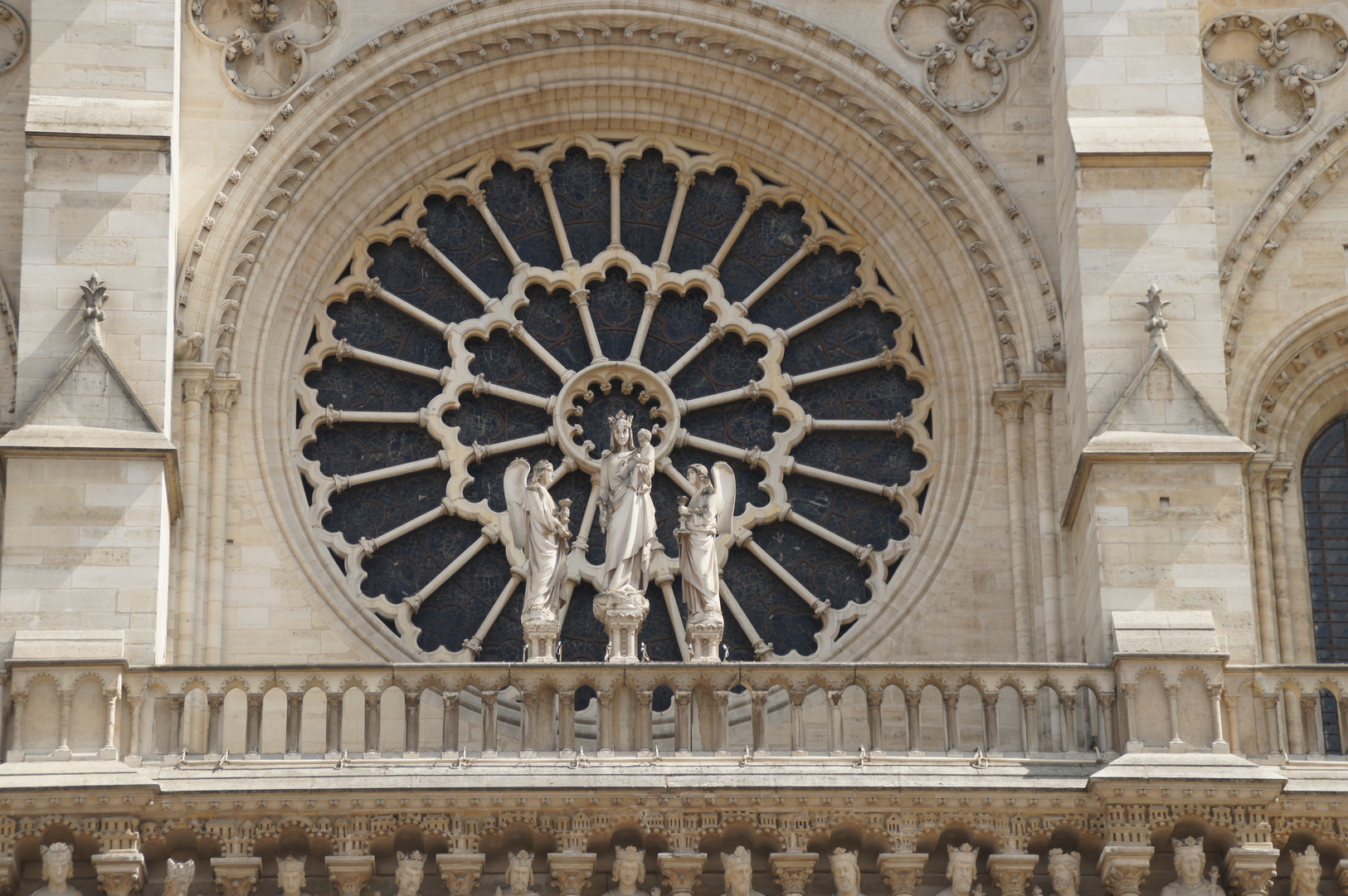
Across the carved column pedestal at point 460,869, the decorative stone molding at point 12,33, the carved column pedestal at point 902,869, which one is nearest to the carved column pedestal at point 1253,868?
the carved column pedestal at point 902,869

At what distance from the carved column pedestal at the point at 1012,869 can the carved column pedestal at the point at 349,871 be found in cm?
385

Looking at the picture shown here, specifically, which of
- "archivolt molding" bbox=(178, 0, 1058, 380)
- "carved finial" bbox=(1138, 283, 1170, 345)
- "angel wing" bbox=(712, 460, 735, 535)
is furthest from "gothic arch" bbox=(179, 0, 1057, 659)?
"angel wing" bbox=(712, 460, 735, 535)

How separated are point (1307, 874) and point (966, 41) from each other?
23.2 ft

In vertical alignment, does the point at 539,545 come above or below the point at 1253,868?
above

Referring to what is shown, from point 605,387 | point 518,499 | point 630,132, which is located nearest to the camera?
point 518,499

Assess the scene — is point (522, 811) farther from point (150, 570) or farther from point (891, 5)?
point (891, 5)

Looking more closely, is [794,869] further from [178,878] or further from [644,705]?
[178,878]

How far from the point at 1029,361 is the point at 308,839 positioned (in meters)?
6.45

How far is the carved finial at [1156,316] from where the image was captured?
20391 millimetres

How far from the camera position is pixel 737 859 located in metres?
18.5

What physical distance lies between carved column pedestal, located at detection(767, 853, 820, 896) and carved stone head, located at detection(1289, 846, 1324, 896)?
299cm

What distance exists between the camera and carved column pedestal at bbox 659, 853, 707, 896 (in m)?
18.5

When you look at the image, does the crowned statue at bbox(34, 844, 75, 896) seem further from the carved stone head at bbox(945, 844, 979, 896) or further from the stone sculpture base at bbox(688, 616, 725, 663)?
the carved stone head at bbox(945, 844, 979, 896)

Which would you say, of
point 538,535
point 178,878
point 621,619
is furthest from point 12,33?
point 178,878
